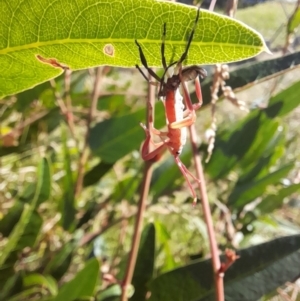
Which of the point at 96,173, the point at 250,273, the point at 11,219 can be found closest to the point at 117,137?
the point at 96,173

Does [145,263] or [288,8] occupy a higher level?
[288,8]

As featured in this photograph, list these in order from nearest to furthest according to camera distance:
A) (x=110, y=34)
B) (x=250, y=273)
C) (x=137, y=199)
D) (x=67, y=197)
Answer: (x=110, y=34)
(x=250, y=273)
(x=67, y=197)
(x=137, y=199)

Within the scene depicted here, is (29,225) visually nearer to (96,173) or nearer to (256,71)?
(96,173)

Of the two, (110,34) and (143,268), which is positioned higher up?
(110,34)

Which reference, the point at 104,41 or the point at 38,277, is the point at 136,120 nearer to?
the point at 38,277

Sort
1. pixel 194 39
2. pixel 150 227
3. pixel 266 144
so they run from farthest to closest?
pixel 266 144 → pixel 150 227 → pixel 194 39

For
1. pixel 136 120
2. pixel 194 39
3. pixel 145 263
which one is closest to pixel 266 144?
pixel 136 120

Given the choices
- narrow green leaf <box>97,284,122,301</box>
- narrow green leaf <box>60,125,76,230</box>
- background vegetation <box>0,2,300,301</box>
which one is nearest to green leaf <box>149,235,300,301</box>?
background vegetation <box>0,2,300,301</box>
